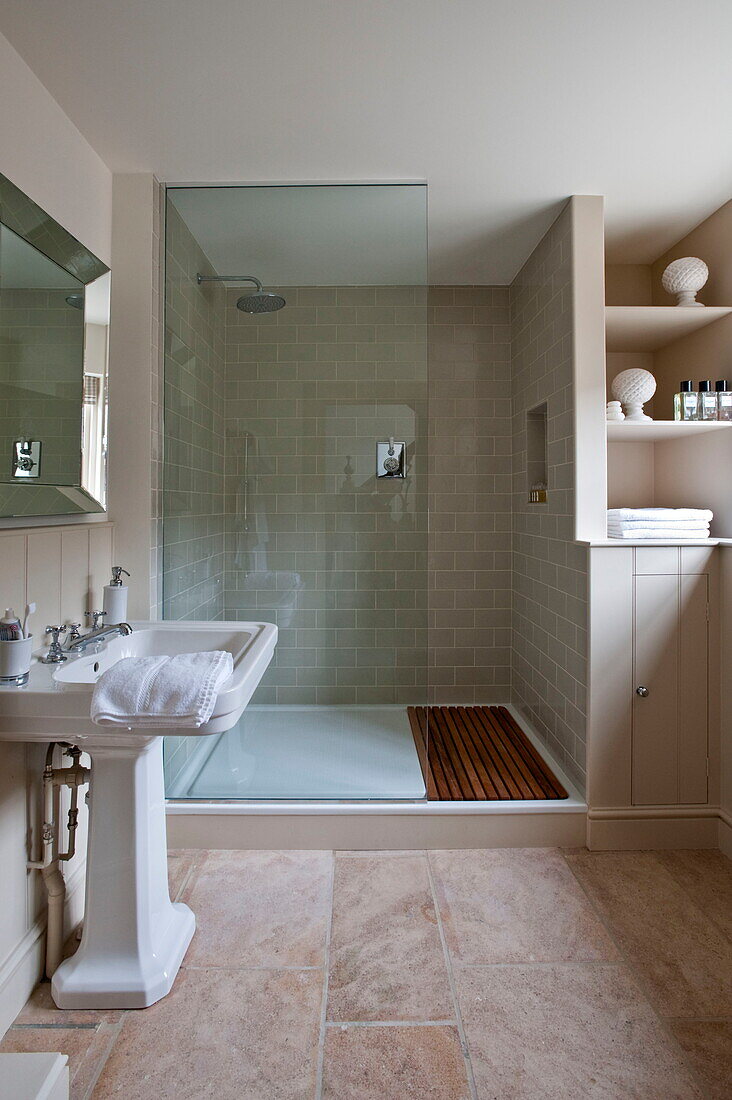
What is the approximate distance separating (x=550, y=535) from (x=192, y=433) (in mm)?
1583

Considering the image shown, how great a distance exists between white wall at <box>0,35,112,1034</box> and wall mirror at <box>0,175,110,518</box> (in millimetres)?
97

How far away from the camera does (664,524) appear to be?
2338mm

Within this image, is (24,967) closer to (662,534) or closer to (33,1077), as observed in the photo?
(33,1077)

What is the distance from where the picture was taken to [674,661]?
2.29 m

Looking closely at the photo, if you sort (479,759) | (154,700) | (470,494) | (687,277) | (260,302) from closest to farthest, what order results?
(154,700) → (260,302) → (687,277) → (479,759) → (470,494)

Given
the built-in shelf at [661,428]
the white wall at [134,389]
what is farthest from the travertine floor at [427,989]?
the built-in shelf at [661,428]

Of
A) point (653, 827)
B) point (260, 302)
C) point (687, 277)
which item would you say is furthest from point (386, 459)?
point (653, 827)

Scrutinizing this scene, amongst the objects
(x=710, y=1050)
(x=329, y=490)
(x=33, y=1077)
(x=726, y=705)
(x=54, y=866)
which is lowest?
(x=710, y=1050)

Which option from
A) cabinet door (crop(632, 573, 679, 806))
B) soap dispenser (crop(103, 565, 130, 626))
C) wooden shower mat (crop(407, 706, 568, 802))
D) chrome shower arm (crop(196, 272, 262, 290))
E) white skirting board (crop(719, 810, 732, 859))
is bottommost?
white skirting board (crop(719, 810, 732, 859))

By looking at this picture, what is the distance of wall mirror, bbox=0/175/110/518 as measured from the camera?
1607mm

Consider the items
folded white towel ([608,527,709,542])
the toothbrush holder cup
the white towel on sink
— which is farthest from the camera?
folded white towel ([608,527,709,542])

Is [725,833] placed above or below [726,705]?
below

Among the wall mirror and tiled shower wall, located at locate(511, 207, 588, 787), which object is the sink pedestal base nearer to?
the wall mirror

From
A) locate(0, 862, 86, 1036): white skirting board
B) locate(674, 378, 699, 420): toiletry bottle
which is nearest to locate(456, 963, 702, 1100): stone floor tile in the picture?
locate(0, 862, 86, 1036): white skirting board
